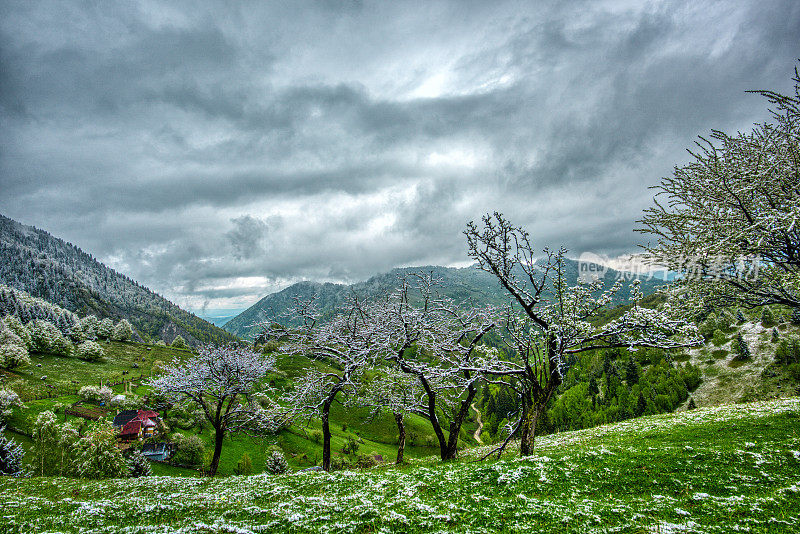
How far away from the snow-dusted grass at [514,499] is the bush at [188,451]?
52.9 m

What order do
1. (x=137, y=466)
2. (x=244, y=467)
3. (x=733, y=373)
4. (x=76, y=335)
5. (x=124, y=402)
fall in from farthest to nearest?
(x=76, y=335) < (x=733, y=373) < (x=124, y=402) < (x=244, y=467) < (x=137, y=466)

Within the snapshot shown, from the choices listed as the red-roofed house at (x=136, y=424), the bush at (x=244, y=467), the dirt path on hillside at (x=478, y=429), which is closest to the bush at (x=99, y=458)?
the bush at (x=244, y=467)

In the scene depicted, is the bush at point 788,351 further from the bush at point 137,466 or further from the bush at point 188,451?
the bush at point 137,466

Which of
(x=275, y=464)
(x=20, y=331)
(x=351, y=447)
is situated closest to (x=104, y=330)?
(x=20, y=331)

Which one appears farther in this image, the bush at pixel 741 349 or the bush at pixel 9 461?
the bush at pixel 741 349

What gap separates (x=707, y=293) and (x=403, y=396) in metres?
25.5

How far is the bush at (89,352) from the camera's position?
130125 millimetres

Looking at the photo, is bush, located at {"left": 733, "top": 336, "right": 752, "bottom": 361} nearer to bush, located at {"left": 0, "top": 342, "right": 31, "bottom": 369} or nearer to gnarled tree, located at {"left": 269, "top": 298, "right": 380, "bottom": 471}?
gnarled tree, located at {"left": 269, "top": 298, "right": 380, "bottom": 471}

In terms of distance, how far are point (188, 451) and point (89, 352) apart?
110 metres

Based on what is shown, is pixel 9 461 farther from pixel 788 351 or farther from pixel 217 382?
pixel 788 351

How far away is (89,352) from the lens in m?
131

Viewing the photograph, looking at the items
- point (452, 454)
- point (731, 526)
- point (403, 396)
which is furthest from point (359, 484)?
point (403, 396)

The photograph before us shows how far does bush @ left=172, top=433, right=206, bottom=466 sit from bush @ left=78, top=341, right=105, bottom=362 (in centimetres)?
10513

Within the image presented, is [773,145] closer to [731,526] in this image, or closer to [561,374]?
[561,374]
